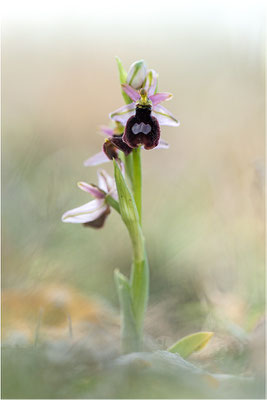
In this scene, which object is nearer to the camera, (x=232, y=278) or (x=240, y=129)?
(x=232, y=278)

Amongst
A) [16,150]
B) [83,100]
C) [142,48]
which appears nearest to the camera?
[16,150]

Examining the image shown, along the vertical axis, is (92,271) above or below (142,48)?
below

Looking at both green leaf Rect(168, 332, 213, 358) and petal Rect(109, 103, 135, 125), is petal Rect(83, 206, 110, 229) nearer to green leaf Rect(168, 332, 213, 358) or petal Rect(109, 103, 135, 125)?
petal Rect(109, 103, 135, 125)

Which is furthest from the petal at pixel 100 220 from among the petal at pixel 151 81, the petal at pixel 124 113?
the petal at pixel 151 81

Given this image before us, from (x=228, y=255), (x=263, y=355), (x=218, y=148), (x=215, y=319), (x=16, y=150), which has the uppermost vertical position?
(x=218, y=148)

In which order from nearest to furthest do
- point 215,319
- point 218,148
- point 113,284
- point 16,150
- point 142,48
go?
point 215,319 → point 113,284 → point 16,150 → point 218,148 → point 142,48

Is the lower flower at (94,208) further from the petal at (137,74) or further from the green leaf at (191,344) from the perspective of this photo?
the green leaf at (191,344)

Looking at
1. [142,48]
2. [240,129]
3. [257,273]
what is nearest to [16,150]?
[240,129]

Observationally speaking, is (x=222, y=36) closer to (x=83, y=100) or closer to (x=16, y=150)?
(x=83, y=100)
